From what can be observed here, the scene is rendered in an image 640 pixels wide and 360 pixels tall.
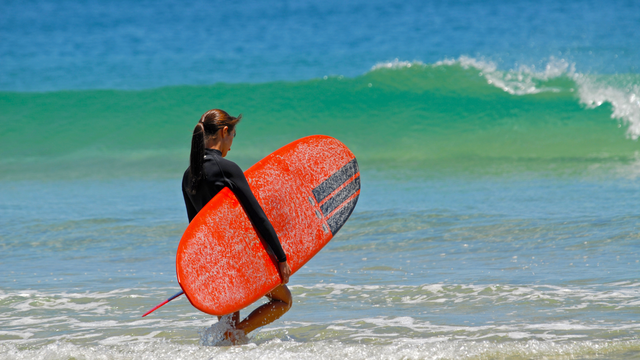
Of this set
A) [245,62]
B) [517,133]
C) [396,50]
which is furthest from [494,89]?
[245,62]

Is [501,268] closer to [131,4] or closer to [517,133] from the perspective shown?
[517,133]

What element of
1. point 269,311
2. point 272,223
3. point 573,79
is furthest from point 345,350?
point 573,79

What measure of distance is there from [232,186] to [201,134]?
0.26 metres

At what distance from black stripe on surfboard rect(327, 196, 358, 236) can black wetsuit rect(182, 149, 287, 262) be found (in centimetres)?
55

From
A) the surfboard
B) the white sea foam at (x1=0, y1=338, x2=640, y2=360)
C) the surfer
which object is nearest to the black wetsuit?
the surfer

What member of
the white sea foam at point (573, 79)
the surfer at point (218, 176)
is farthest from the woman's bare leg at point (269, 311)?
the white sea foam at point (573, 79)

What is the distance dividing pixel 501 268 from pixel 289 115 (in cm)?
1148

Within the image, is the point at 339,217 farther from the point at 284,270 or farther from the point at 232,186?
the point at 232,186

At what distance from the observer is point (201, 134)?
2551mm

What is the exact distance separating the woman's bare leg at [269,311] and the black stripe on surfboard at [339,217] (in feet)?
1.54

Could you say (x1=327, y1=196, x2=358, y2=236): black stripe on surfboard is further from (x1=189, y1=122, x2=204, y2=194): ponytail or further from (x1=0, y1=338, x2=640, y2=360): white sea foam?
(x1=189, y1=122, x2=204, y2=194): ponytail

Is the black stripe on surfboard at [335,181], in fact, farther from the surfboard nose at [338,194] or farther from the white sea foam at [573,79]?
the white sea foam at [573,79]

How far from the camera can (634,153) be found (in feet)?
36.1

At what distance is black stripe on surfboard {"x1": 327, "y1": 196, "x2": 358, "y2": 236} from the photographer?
323 centimetres
